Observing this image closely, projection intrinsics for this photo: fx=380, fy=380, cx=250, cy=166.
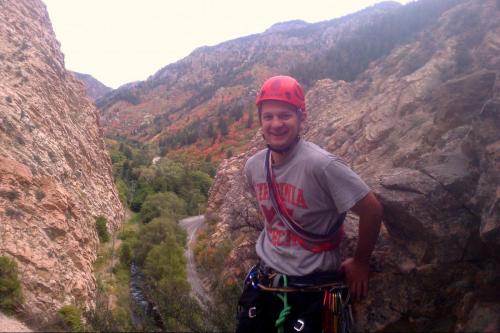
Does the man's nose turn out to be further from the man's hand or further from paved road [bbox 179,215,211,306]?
paved road [bbox 179,215,211,306]

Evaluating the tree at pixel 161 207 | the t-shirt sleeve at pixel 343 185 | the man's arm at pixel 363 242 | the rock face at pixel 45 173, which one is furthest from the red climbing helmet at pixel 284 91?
the tree at pixel 161 207

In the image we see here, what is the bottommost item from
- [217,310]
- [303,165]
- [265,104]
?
[217,310]

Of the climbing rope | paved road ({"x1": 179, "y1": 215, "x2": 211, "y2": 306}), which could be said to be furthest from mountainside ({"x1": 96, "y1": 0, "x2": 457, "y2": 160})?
the climbing rope

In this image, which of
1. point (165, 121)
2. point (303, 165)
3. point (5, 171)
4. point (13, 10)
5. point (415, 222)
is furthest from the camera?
point (165, 121)

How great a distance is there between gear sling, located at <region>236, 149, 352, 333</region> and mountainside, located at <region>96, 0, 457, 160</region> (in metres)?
57.3

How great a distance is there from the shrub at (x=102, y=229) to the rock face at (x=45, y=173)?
769 millimetres

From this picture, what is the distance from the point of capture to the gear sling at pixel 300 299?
9.43 ft

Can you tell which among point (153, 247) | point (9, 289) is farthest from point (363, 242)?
point (153, 247)

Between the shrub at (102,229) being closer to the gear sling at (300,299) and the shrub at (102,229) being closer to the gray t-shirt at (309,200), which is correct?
Answer: the gear sling at (300,299)

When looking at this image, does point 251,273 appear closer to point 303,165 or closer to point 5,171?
point 303,165

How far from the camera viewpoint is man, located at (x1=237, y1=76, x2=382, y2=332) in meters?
2.79

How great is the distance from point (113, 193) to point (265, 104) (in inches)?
1393

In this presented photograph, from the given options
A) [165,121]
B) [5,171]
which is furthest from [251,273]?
[165,121]

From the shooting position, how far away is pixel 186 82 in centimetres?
16475
